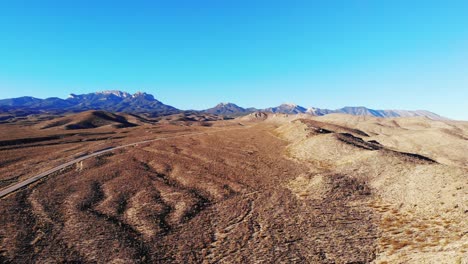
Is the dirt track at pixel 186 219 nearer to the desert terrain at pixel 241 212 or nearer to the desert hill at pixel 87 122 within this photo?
the desert terrain at pixel 241 212

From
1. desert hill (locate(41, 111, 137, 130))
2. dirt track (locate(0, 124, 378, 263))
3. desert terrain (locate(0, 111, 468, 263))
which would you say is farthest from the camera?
desert hill (locate(41, 111, 137, 130))

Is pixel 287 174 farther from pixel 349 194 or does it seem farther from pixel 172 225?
pixel 172 225

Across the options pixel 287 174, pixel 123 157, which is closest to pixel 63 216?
pixel 287 174

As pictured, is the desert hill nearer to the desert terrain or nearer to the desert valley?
the desert valley

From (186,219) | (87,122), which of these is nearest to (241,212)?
(186,219)

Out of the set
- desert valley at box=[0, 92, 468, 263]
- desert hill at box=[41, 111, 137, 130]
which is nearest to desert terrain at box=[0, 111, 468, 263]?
desert valley at box=[0, 92, 468, 263]

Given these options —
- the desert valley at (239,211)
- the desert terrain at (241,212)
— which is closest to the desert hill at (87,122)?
the desert valley at (239,211)

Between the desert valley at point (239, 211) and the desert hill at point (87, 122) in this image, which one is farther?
the desert hill at point (87, 122)

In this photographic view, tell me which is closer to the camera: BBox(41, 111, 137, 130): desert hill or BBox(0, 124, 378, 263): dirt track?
BBox(0, 124, 378, 263): dirt track
